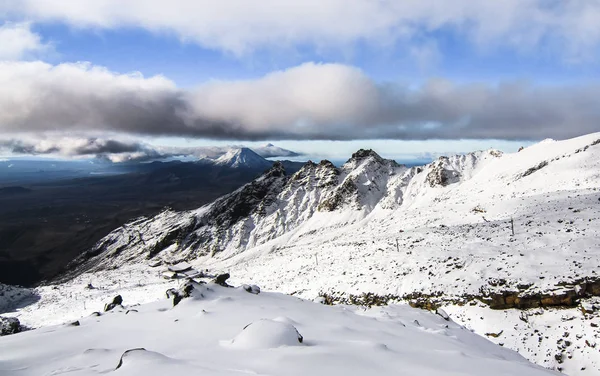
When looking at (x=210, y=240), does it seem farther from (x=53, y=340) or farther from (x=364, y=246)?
(x=53, y=340)

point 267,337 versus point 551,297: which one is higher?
point 267,337

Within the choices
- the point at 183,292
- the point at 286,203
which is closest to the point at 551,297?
the point at 183,292

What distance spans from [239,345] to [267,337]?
30.3 inches

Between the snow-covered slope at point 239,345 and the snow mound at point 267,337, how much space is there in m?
0.03

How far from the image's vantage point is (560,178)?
226 ft

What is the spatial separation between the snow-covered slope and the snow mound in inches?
1.1

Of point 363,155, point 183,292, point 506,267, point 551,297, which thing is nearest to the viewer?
point 183,292

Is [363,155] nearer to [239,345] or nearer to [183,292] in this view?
[183,292]

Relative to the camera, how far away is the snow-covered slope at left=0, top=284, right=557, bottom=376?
7.35 metres

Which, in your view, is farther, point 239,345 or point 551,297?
point 551,297

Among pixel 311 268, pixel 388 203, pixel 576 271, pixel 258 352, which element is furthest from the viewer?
pixel 388 203

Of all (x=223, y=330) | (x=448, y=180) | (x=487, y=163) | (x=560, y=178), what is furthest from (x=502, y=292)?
(x=487, y=163)

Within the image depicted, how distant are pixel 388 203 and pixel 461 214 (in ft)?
232

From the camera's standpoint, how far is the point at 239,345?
859cm
